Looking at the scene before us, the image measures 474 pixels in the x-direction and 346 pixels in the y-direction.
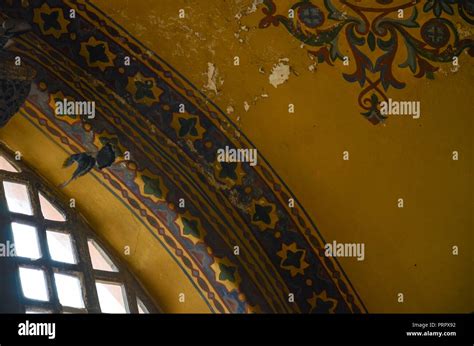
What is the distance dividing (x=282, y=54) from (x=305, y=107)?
304 mm

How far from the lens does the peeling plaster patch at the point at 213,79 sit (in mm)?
8656

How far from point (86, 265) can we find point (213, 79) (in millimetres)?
1175

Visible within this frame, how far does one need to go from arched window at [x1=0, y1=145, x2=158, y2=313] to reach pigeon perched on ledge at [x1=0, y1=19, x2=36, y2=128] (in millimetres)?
305

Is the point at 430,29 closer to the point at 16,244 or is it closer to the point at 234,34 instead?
the point at 234,34

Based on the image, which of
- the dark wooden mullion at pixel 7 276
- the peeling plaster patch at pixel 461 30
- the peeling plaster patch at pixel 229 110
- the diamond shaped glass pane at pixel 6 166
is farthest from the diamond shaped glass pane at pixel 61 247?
the peeling plaster patch at pixel 461 30

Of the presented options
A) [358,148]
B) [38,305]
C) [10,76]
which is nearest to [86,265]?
[38,305]

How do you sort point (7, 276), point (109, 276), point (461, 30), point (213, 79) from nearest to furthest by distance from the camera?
point (7, 276) → point (109, 276) → point (213, 79) → point (461, 30)

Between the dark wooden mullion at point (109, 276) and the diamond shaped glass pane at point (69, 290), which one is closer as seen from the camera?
the diamond shaped glass pane at point (69, 290)

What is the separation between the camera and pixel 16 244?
8.23m

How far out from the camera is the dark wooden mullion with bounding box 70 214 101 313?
8.31m

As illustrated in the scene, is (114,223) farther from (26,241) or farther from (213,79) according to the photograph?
(213,79)

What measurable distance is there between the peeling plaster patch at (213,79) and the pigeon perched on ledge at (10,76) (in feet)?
3.00

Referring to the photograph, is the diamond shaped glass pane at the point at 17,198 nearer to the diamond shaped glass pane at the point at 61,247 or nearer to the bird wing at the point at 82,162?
the diamond shaped glass pane at the point at 61,247

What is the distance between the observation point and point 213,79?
8664 millimetres
